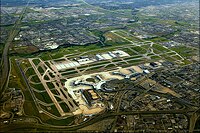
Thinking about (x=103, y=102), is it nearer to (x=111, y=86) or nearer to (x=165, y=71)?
(x=111, y=86)

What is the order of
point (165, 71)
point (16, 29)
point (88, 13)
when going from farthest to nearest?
point (88, 13) < point (16, 29) < point (165, 71)

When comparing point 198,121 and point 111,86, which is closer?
point 198,121

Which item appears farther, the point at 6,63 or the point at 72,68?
the point at 6,63

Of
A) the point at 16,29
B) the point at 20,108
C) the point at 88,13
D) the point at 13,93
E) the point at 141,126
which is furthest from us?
the point at 88,13

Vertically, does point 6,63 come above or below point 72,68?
above

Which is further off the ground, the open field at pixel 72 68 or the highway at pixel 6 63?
the highway at pixel 6 63

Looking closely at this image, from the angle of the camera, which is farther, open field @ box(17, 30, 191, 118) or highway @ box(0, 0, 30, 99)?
highway @ box(0, 0, 30, 99)

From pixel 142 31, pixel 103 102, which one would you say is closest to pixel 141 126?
pixel 103 102

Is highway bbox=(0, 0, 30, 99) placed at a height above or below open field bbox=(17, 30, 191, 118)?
above

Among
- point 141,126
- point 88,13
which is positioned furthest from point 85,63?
point 88,13

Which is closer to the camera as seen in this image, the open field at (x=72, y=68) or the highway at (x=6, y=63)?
the open field at (x=72, y=68)
